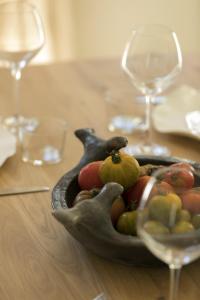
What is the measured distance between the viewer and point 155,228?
67 cm

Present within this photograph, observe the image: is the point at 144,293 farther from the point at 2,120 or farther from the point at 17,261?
the point at 2,120

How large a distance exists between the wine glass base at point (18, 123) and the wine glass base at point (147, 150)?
25 cm

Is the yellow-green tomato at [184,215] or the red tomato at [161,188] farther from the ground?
the red tomato at [161,188]

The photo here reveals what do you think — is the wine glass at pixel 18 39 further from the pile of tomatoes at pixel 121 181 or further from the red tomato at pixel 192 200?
the red tomato at pixel 192 200

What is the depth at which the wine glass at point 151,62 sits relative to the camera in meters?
1.28

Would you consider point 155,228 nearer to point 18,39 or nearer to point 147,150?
point 147,150

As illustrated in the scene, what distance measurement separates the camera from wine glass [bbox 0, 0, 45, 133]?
1.42 meters

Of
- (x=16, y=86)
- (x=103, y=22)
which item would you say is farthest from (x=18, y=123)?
(x=103, y=22)

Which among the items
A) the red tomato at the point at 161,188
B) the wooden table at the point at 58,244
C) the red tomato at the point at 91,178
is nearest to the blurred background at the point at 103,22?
the wooden table at the point at 58,244

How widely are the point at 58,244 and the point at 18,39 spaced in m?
0.66

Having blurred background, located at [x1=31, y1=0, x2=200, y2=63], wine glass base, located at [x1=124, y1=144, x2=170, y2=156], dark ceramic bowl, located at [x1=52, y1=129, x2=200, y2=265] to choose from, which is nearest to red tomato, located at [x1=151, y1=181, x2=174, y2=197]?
dark ceramic bowl, located at [x1=52, y1=129, x2=200, y2=265]

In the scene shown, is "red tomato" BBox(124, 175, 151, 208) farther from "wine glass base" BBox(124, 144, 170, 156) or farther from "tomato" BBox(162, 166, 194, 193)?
"wine glass base" BBox(124, 144, 170, 156)

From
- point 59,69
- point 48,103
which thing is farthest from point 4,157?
point 59,69

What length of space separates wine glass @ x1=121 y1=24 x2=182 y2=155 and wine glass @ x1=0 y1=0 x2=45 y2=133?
0.78 feet
